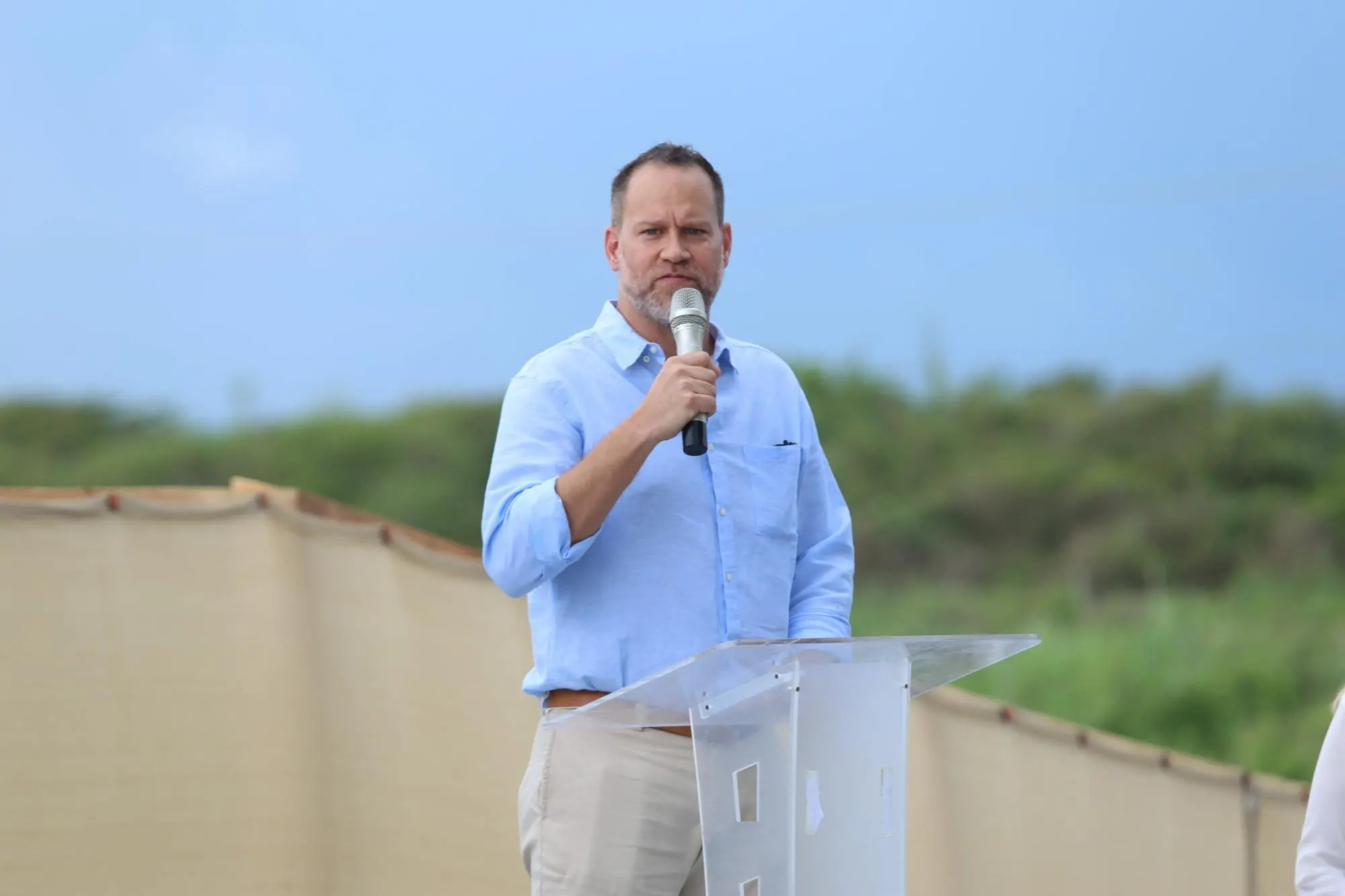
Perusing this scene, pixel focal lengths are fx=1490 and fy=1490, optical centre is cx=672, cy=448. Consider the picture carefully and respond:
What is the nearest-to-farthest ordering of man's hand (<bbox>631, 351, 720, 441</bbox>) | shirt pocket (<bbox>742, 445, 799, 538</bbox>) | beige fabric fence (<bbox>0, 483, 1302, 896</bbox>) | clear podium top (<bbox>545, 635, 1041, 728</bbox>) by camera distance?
clear podium top (<bbox>545, 635, 1041, 728</bbox>), man's hand (<bbox>631, 351, 720, 441</bbox>), shirt pocket (<bbox>742, 445, 799, 538</bbox>), beige fabric fence (<bbox>0, 483, 1302, 896</bbox>)

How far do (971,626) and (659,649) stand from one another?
12826mm

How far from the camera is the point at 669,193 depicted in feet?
6.86

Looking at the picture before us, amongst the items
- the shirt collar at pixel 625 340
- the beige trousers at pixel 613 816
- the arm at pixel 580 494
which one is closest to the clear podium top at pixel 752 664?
the beige trousers at pixel 613 816

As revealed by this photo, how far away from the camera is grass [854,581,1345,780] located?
11.8 metres

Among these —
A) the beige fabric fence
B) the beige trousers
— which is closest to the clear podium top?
the beige trousers

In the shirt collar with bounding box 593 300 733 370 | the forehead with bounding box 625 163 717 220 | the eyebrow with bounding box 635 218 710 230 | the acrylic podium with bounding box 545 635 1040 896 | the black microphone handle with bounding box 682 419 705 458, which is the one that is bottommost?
the acrylic podium with bounding box 545 635 1040 896

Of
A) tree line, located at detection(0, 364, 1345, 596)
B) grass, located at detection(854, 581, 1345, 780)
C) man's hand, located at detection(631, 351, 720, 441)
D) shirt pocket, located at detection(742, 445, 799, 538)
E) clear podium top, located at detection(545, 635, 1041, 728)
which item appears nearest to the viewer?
clear podium top, located at detection(545, 635, 1041, 728)

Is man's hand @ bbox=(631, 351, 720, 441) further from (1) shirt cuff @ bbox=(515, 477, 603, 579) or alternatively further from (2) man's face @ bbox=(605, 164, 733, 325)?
(2) man's face @ bbox=(605, 164, 733, 325)

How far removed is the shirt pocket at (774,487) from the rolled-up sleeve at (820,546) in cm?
7

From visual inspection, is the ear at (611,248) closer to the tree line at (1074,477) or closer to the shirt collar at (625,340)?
the shirt collar at (625,340)

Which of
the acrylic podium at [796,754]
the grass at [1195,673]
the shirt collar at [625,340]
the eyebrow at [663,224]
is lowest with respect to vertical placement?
the grass at [1195,673]

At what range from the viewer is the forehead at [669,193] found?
2.09 meters

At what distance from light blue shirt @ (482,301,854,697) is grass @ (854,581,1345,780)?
9610mm

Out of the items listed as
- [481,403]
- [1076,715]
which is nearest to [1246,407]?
[1076,715]
